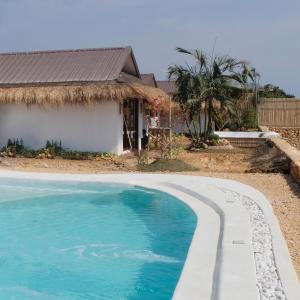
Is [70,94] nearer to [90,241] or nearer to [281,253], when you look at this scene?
[90,241]

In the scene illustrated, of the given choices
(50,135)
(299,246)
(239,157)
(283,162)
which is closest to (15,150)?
(50,135)

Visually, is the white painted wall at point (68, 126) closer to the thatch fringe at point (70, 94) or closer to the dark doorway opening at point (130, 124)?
the thatch fringe at point (70, 94)

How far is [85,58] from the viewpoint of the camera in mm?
17766

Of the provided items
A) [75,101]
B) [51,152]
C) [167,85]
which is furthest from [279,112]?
[51,152]

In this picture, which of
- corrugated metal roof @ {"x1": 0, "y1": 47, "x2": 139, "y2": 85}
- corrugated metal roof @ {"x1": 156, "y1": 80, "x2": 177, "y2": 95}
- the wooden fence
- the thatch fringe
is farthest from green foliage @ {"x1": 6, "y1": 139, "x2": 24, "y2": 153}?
corrugated metal roof @ {"x1": 156, "y1": 80, "x2": 177, "y2": 95}

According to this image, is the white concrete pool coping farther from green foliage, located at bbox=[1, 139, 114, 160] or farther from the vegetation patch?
green foliage, located at bbox=[1, 139, 114, 160]

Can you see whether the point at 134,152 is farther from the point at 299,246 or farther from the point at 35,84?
the point at 299,246

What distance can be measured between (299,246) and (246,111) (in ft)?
77.8

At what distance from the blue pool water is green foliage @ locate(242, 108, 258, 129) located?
19.1 m

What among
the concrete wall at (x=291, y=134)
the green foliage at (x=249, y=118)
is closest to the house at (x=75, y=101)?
the concrete wall at (x=291, y=134)

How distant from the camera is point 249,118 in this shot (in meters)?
28.3

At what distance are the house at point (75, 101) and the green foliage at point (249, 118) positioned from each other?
38.5ft

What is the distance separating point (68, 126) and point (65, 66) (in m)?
2.61

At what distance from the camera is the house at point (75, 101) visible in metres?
15.5
